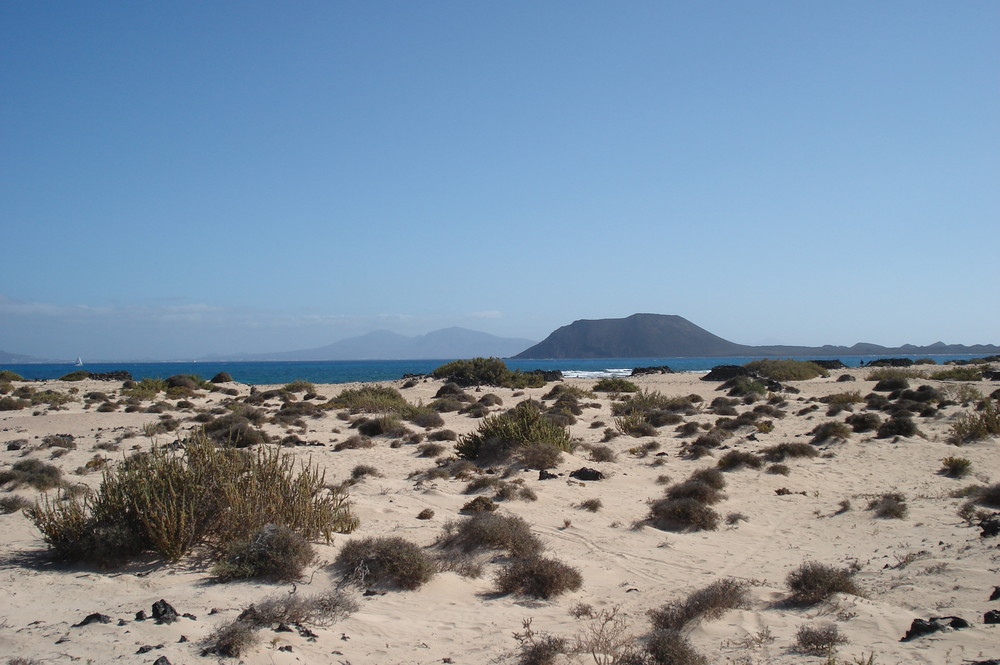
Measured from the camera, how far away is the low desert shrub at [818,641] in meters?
5.23

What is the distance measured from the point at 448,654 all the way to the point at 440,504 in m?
5.70

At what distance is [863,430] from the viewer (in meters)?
18.6

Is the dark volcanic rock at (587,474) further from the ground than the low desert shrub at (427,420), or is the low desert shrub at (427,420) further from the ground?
the low desert shrub at (427,420)

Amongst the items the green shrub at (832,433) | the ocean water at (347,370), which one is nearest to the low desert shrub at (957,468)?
the green shrub at (832,433)

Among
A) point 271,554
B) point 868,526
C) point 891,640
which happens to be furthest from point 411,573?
A: point 868,526

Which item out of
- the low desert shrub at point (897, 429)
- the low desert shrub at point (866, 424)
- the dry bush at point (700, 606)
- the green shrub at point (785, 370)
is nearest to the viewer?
the dry bush at point (700, 606)

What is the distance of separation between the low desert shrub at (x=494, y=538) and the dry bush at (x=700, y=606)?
2143 mm

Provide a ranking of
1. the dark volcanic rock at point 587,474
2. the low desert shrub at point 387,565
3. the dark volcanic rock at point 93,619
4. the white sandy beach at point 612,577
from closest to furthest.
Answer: the white sandy beach at point 612,577
the dark volcanic rock at point 93,619
the low desert shrub at point 387,565
the dark volcanic rock at point 587,474

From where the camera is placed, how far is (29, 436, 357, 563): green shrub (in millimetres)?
7348

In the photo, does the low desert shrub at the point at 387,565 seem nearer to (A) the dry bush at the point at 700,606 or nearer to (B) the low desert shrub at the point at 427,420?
(A) the dry bush at the point at 700,606

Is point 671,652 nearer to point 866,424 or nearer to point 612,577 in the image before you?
point 612,577

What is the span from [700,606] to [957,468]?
33.1 feet

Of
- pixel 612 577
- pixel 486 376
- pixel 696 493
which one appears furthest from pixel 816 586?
pixel 486 376

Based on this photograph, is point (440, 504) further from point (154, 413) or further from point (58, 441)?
point (154, 413)
